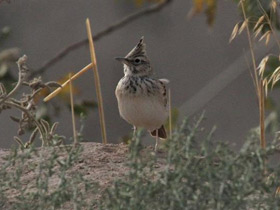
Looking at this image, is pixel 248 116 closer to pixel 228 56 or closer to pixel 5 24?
pixel 228 56

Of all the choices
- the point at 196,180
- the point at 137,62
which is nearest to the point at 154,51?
the point at 137,62

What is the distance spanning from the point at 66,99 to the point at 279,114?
5.24ft

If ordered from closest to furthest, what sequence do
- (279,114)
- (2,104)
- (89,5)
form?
1. (2,104)
2. (279,114)
3. (89,5)

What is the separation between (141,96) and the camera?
22.6ft

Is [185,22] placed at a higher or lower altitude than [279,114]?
higher

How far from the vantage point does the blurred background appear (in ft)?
34.8

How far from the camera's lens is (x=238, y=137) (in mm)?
10539

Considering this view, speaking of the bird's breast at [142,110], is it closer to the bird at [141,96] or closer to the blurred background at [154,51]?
the bird at [141,96]

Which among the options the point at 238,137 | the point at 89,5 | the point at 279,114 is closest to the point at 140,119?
the point at 279,114

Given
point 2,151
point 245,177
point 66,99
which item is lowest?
point 245,177

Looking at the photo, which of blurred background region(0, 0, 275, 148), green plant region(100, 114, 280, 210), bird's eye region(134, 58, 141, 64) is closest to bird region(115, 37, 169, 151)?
bird's eye region(134, 58, 141, 64)

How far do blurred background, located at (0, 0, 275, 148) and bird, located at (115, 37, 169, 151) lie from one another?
3189 mm

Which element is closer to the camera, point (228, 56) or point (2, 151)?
point (2, 151)

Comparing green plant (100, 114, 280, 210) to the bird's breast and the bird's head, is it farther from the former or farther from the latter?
the bird's head
